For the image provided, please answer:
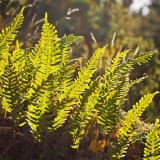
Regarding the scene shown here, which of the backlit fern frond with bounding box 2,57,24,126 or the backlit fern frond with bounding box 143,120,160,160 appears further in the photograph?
the backlit fern frond with bounding box 2,57,24,126

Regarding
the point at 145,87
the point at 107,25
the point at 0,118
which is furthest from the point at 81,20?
the point at 0,118

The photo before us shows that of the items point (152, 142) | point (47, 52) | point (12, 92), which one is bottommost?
point (152, 142)

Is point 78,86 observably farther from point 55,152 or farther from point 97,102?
point 55,152

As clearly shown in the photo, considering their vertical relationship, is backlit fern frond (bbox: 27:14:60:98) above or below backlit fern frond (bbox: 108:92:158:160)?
above

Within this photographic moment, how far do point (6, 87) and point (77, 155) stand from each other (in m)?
0.41

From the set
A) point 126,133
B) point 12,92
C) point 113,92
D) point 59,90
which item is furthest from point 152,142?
point 12,92

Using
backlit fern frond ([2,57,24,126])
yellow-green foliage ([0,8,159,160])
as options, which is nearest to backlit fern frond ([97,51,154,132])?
yellow-green foliage ([0,8,159,160])

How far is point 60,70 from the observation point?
1400 mm

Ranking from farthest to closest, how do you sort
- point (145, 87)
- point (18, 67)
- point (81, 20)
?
point (81, 20) < point (145, 87) < point (18, 67)

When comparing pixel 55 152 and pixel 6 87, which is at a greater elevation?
pixel 6 87

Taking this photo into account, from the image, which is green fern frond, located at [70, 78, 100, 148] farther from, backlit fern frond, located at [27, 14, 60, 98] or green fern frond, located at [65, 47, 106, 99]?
backlit fern frond, located at [27, 14, 60, 98]

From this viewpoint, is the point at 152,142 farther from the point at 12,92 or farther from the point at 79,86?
the point at 12,92

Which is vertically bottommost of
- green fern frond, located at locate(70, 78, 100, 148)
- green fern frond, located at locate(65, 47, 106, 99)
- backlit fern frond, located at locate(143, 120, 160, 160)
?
backlit fern frond, located at locate(143, 120, 160, 160)

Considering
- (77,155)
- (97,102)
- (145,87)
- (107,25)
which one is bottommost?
(77,155)
